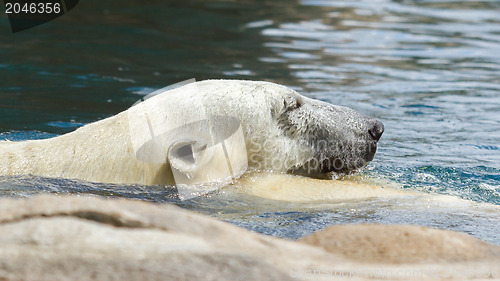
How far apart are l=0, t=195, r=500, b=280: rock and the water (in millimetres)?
1138

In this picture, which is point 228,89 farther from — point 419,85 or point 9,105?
point 419,85

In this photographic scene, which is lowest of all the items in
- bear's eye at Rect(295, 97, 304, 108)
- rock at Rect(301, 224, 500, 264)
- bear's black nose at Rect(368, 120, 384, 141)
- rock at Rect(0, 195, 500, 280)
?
bear's black nose at Rect(368, 120, 384, 141)

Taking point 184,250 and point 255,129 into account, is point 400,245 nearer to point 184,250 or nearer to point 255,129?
point 184,250

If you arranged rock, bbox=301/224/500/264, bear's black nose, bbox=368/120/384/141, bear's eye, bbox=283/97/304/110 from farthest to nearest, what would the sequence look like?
bear's black nose, bbox=368/120/384/141
bear's eye, bbox=283/97/304/110
rock, bbox=301/224/500/264

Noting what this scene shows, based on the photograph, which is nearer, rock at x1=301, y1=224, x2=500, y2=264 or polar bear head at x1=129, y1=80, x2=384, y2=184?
rock at x1=301, y1=224, x2=500, y2=264

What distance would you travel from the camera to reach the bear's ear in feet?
13.2

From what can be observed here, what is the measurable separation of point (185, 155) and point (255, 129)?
1.64 ft

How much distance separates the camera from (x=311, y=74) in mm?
9273

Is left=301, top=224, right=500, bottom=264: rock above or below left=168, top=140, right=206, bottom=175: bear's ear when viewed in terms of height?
above

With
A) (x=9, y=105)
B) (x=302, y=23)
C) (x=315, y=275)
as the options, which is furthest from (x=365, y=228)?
(x=302, y=23)

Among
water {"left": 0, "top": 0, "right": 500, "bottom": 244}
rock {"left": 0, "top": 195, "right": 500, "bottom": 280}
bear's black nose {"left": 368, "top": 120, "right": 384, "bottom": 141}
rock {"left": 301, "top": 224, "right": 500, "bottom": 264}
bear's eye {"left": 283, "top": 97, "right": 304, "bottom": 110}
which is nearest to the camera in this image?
rock {"left": 0, "top": 195, "right": 500, "bottom": 280}

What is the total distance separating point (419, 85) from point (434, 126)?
1.83 meters

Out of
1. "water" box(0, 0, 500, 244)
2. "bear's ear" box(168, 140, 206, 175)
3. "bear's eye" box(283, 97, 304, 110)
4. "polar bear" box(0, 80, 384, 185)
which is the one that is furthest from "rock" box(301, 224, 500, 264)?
"bear's eye" box(283, 97, 304, 110)

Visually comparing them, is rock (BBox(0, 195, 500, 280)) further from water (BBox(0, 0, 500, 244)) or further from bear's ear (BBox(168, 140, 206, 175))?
bear's ear (BBox(168, 140, 206, 175))
